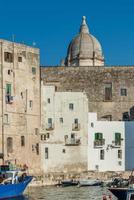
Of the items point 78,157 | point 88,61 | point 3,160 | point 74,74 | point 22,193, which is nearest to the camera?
point 22,193

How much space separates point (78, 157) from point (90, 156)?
1.81 meters

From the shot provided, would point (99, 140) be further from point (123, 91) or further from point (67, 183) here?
point (123, 91)

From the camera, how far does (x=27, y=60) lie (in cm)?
7569

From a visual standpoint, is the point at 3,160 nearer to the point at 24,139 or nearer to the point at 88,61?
the point at 24,139

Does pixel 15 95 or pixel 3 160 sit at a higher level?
pixel 15 95

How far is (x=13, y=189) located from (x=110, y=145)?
22110 millimetres

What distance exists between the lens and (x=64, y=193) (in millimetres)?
62406

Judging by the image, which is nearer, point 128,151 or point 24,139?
point 24,139

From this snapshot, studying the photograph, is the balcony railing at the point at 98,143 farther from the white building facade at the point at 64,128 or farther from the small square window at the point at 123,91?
the small square window at the point at 123,91

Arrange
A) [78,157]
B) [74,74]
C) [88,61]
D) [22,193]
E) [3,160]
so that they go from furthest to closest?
1. [88,61]
2. [74,74]
3. [78,157]
4. [3,160]
5. [22,193]

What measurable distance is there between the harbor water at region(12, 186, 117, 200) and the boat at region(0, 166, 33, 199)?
90 centimetres

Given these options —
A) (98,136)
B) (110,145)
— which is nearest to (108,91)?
(98,136)

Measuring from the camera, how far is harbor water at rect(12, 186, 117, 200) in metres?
58.4

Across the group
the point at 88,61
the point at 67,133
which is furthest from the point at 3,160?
the point at 88,61
